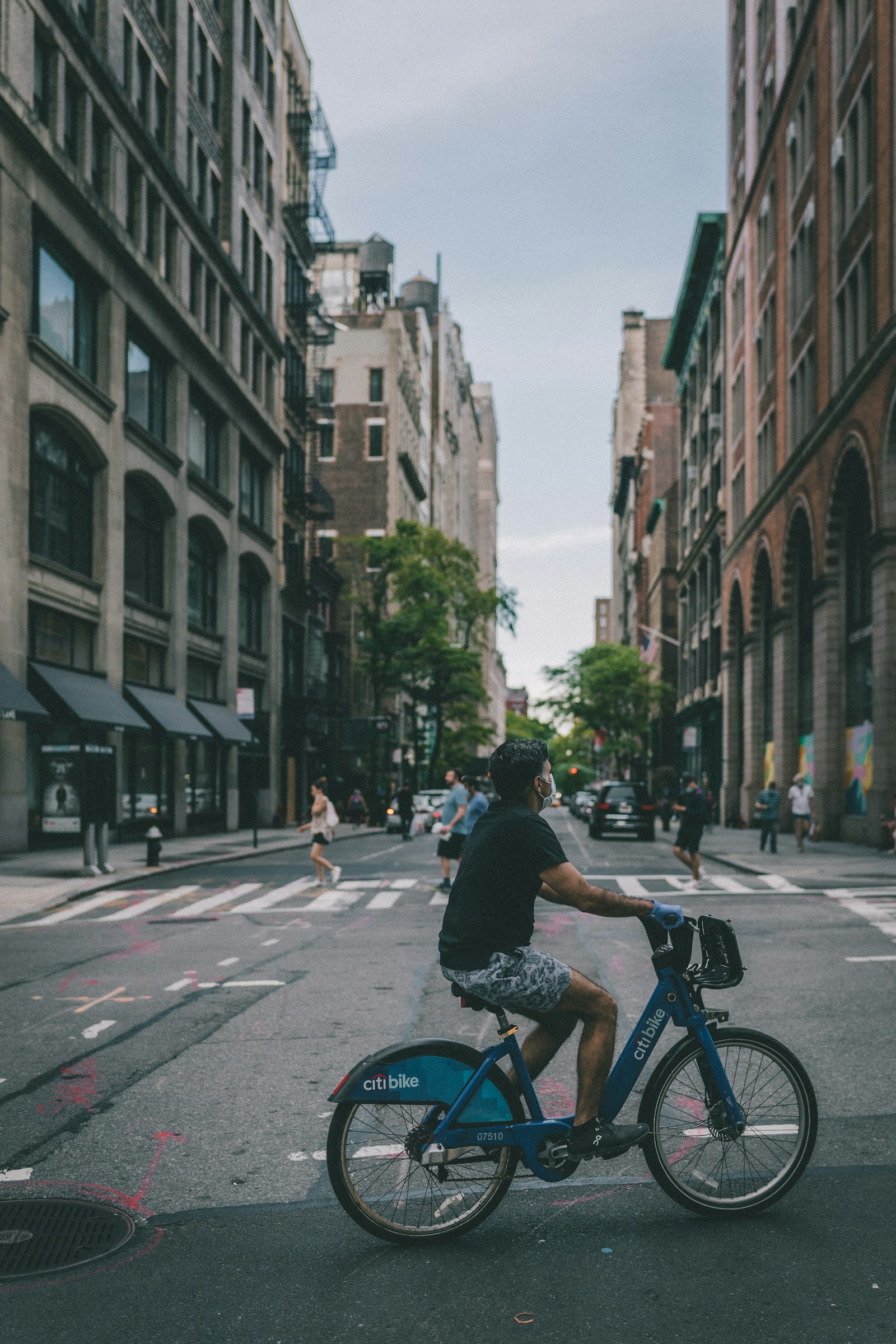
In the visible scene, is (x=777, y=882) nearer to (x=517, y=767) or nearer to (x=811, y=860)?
(x=811, y=860)

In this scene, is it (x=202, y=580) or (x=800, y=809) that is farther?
(x=202, y=580)

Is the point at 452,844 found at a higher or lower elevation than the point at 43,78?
lower

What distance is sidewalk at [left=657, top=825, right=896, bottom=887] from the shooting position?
71.5ft

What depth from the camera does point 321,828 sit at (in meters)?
21.5

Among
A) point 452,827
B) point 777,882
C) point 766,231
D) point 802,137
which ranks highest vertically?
point 802,137

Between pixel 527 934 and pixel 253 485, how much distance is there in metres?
43.9

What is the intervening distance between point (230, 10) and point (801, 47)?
62.3ft

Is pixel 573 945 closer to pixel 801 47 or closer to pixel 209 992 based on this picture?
pixel 209 992

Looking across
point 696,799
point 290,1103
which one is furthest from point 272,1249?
point 696,799

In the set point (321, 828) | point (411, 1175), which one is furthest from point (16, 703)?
point (411, 1175)

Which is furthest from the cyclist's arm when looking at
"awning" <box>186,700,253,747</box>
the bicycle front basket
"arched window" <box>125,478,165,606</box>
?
"awning" <box>186,700,253,747</box>

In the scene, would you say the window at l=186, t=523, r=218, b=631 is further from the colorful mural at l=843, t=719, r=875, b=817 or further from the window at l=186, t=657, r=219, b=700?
the colorful mural at l=843, t=719, r=875, b=817

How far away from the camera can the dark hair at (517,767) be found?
4.81m

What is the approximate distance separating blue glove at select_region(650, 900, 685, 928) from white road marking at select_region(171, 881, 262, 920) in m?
12.0
